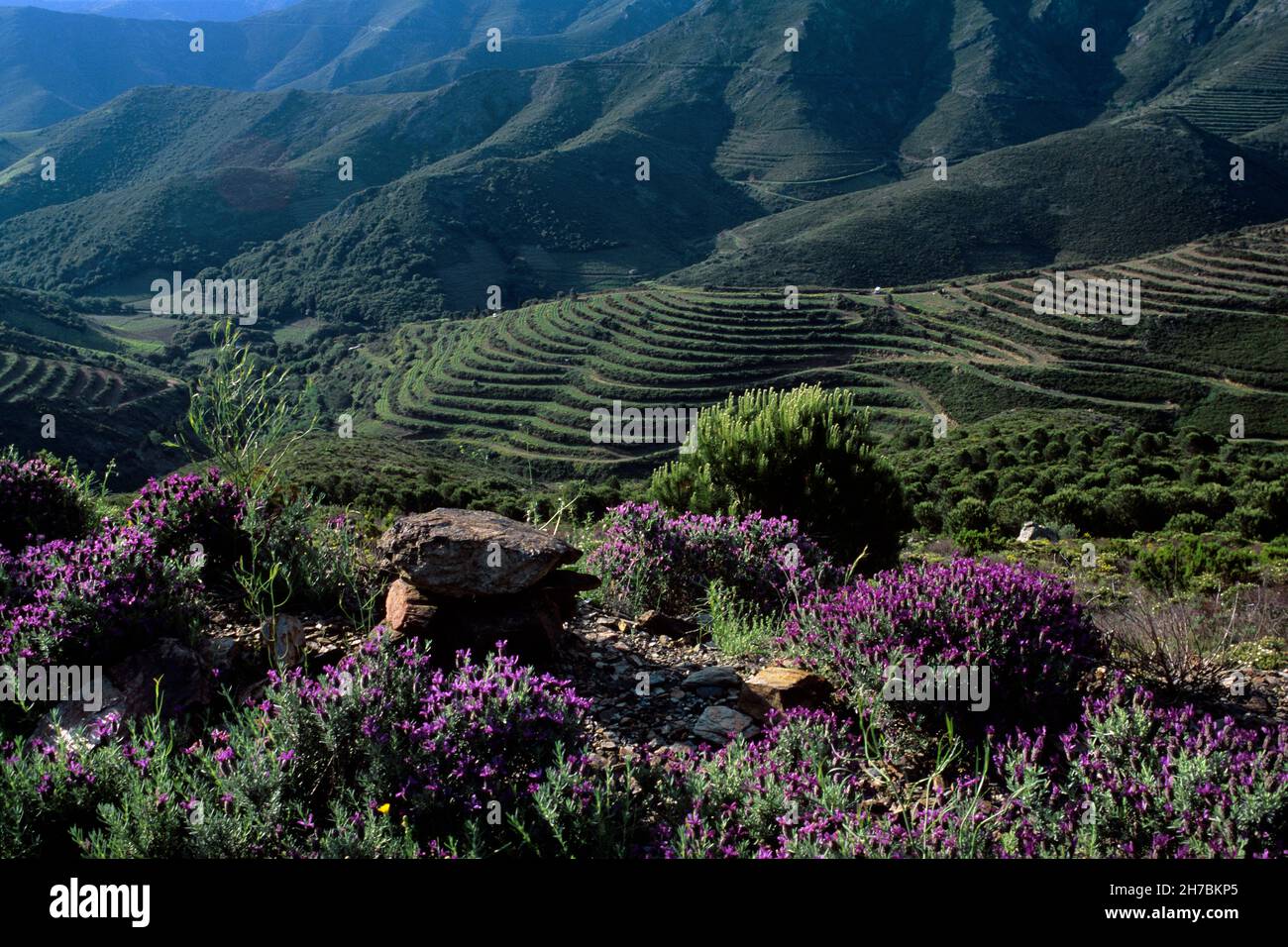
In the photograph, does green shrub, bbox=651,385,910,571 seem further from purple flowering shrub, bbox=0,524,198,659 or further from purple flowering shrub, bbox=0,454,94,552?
purple flowering shrub, bbox=0,454,94,552

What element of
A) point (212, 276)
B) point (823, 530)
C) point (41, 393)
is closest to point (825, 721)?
point (823, 530)

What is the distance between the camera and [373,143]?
194 m

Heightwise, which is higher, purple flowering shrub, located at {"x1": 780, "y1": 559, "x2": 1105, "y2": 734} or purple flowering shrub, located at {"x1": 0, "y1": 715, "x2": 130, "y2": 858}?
purple flowering shrub, located at {"x1": 780, "y1": 559, "x2": 1105, "y2": 734}

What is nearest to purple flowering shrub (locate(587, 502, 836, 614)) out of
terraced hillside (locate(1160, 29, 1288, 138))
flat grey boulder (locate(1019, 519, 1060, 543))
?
flat grey boulder (locate(1019, 519, 1060, 543))

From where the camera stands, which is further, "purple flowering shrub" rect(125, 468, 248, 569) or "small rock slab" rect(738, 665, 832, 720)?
"purple flowering shrub" rect(125, 468, 248, 569)

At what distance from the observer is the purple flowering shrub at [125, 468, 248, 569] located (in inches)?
188

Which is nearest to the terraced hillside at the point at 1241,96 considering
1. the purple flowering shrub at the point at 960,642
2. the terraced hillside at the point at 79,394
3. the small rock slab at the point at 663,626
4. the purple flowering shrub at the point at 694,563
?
the terraced hillside at the point at 79,394

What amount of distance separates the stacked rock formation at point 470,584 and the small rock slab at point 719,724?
90 centimetres

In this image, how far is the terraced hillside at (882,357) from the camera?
209 feet

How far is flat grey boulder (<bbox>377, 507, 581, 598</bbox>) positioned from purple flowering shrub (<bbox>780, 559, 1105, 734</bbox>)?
1.30m

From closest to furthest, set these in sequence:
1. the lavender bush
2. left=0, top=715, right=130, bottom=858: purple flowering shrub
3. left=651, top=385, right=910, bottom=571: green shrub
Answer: the lavender bush, left=0, top=715, right=130, bottom=858: purple flowering shrub, left=651, top=385, right=910, bottom=571: green shrub
